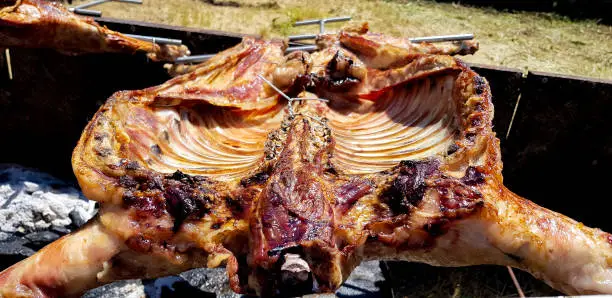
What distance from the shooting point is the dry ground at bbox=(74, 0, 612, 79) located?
664 centimetres

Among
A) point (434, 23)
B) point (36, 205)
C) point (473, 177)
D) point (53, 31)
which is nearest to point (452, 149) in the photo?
point (473, 177)

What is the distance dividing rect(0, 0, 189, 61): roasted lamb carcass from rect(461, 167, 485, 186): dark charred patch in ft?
9.27

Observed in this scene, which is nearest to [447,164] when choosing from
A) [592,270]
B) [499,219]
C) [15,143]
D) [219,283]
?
[499,219]

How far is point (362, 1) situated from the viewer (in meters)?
8.26

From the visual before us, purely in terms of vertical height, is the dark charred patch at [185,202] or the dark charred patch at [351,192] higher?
the dark charred patch at [351,192]

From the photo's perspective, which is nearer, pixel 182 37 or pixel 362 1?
pixel 182 37

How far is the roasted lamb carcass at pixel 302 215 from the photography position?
252cm

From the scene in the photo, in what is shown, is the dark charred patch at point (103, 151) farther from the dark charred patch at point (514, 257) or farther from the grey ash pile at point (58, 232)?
the dark charred patch at point (514, 257)

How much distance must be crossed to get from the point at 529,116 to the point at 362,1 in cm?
422

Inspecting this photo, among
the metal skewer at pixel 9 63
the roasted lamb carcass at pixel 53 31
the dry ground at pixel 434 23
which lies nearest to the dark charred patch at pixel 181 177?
the roasted lamb carcass at pixel 53 31

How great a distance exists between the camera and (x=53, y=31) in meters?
4.00

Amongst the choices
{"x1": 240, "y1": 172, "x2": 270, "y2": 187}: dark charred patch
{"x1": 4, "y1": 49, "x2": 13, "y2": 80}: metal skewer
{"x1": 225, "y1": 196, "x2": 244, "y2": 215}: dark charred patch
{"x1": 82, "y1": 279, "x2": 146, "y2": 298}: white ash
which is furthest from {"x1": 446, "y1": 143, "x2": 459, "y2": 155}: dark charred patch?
{"x1": 4, "y1": 49, "x2": 13, "y2": 80}: metal skewer

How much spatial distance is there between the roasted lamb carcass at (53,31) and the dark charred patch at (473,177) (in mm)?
2825

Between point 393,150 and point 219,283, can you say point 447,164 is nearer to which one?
point 393,150
